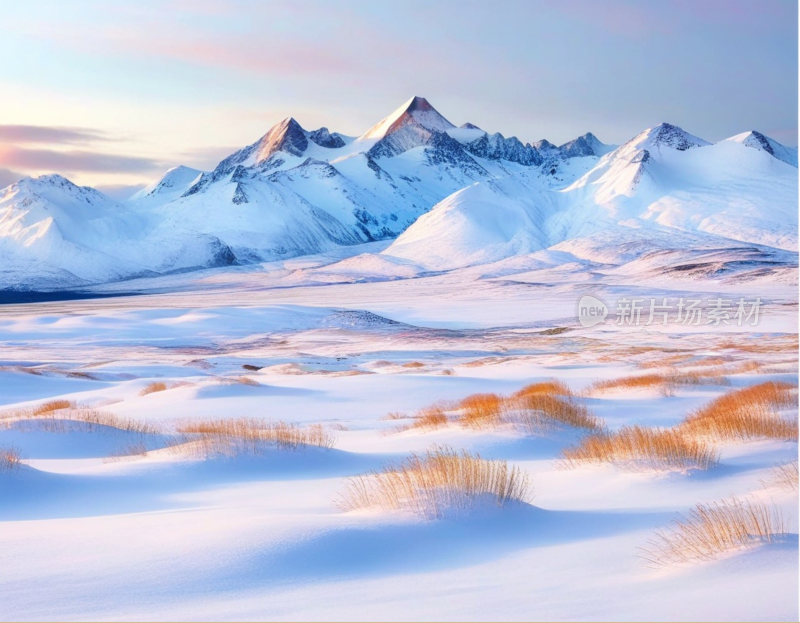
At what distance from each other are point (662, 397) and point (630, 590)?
13.0 m

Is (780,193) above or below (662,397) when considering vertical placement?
above

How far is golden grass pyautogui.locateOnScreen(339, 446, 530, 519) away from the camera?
675 centimetres

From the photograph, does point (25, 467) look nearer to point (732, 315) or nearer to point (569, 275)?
point (732, 315)

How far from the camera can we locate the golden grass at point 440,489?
6.75 meters

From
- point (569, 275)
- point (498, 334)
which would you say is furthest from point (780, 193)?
point (498, 334)

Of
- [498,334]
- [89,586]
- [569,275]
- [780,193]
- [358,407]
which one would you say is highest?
[780,193]

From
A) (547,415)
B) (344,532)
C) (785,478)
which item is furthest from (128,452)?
(785,478)

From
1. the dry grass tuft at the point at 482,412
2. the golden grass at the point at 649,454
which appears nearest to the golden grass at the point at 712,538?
the golden grass at the point at 649,454

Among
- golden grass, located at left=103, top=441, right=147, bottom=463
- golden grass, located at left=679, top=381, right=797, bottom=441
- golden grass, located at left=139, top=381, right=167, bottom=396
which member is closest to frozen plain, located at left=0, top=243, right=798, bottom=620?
golden grass, located at left=103, top=441, right=147, bottom=463

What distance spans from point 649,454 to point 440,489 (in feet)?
9.23

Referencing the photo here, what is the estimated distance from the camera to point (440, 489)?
6.90 meters

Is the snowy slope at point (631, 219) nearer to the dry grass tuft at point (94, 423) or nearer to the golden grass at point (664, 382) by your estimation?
the golden grass at point (664, 382)

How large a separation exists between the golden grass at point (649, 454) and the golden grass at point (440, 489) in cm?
167

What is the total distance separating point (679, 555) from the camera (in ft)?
18.0
